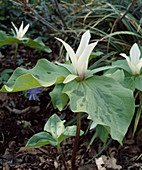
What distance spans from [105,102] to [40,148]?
38.2 inches

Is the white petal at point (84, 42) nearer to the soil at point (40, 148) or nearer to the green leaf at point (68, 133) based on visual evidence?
the green leaf at point (68, 133)

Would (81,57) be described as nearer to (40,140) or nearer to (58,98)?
(58,98)

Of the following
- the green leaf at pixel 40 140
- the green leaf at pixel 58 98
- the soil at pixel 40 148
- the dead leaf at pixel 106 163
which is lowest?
the dead leaf at pixel 106 163

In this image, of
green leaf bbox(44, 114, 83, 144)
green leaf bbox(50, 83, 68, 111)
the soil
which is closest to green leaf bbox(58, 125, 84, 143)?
green leaf bbox(44, 114, 83, 144)

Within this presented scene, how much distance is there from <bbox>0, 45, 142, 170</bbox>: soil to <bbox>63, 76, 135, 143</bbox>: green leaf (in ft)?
2.52

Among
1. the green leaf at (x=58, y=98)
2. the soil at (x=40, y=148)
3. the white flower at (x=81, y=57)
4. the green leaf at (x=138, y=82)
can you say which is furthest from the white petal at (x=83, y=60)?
the soil at (x=40, y=148)

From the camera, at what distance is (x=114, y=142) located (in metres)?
1.83

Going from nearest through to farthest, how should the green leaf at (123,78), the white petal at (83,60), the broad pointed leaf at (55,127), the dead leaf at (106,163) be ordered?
the white petal at (83,60), the green leaf at (123,78), the broad pointed leaf at (55,127), the dead leaf at (106,163)

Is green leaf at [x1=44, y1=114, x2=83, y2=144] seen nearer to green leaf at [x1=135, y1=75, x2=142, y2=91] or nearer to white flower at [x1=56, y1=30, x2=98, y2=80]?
white flower at [x1=56, y1=30, x2=98, y2=80]

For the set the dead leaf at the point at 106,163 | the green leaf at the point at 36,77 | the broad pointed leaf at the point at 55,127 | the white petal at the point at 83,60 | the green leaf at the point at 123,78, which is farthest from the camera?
the dead leaf at the point at 106,163

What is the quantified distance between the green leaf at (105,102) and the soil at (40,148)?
77 cm

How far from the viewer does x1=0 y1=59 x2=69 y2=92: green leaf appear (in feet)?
2.95

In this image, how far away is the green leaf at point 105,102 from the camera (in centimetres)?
90

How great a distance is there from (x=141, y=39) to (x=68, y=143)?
4.77ft
